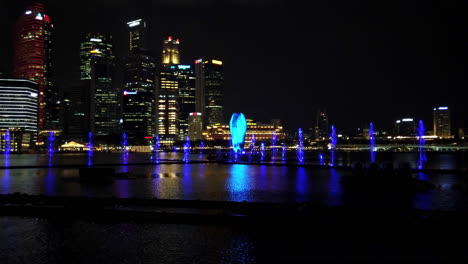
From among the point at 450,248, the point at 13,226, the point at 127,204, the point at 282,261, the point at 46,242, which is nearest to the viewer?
the point at 282,261

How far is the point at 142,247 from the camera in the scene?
1331 centimetres

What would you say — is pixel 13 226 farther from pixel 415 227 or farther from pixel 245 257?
pixel 415 227

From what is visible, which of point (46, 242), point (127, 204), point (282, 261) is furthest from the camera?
point (127, 204)

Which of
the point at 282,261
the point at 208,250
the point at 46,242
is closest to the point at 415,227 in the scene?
the point at 282,261

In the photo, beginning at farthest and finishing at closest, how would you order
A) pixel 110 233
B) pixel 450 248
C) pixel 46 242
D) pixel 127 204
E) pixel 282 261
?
pixel 127 204 < pixel 110 233 < pixel 46 242 < pixel 450 248 < pixel 282 261

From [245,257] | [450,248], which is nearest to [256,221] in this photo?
[245,257]

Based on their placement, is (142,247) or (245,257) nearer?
(245,257)

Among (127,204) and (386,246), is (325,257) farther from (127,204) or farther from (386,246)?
(127,204)

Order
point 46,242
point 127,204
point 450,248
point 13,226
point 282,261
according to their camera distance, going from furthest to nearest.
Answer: point 127,204, point 13,226, point 46,242, point 450,248, point 282,261

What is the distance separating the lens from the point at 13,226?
653 inches

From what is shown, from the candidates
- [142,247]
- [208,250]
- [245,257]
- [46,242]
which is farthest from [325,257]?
[46,242]

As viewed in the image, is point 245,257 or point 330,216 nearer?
point 245,257

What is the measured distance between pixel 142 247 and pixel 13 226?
6629mm

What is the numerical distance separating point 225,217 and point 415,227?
7.06 metres
